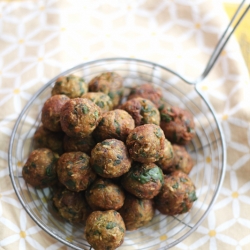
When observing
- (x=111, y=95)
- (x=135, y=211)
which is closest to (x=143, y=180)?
(x=135, y=211)

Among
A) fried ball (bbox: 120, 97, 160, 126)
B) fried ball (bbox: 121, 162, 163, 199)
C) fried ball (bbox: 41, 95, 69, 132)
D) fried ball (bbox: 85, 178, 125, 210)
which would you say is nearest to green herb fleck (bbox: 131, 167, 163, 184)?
fried ball (bbox: 121, 162, 163, 199)

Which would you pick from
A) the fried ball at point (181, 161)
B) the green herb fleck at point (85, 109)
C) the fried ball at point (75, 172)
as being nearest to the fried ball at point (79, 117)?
the green herb fleck at point (85, 109)

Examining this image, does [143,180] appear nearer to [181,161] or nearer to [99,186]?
[99,186]

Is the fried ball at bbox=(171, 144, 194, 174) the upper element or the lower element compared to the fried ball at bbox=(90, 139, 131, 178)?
upper

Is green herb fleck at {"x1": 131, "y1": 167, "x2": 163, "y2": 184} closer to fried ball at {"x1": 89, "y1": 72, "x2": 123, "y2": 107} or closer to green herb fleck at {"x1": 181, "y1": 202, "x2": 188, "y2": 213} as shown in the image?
green herb fleck at {"x1": 181, "y1": 202, "x2": 188, "y2": 213}

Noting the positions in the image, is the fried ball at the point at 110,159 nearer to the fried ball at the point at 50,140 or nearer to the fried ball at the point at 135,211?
the fried ball at the point at 135,211

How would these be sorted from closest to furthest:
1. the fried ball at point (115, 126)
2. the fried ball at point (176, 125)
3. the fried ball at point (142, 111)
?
the fried ball at point (115, 126) → the fried ball at point (142, 111) → the fried ball at point (176, 125)
